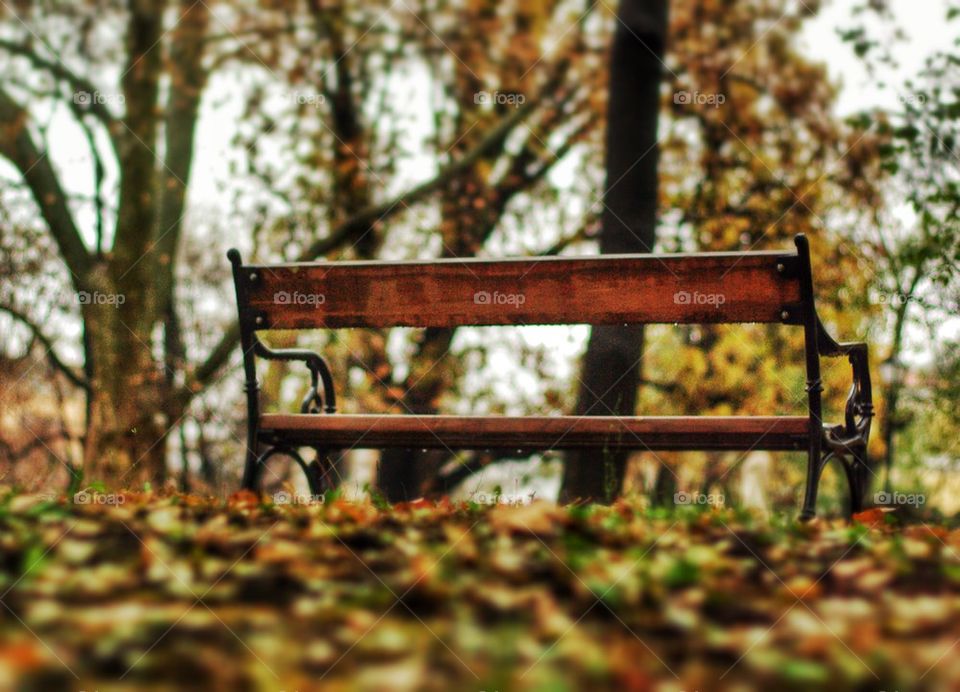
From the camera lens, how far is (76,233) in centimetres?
905

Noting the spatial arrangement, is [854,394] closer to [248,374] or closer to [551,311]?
[551,311]

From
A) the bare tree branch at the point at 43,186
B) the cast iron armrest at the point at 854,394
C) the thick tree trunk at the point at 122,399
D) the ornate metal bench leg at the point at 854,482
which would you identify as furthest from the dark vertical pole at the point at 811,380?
the bare tree branch at the point at 43,186

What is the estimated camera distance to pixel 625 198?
20.0 feet

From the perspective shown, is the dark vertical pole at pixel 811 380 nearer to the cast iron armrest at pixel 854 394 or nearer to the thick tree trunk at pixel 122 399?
the cast iron armrest at pixel 854 394

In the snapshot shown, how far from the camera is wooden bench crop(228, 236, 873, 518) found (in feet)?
12.4

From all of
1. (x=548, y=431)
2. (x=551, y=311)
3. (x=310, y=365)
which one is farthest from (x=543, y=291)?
(x=310, y=365)

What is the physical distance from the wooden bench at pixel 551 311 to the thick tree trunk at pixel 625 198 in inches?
69.3

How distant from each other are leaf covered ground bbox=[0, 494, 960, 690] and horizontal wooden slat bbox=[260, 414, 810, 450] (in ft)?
2.59

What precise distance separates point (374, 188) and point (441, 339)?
1851 mm

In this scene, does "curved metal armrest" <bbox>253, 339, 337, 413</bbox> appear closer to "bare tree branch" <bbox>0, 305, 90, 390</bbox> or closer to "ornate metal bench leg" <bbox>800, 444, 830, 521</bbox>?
"ornate metal bench leg" <bbox>800, 444, 830, 521</bbox>

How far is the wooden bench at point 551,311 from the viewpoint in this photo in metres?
3.79

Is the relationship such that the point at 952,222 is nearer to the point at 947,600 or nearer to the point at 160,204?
the point at 947,600

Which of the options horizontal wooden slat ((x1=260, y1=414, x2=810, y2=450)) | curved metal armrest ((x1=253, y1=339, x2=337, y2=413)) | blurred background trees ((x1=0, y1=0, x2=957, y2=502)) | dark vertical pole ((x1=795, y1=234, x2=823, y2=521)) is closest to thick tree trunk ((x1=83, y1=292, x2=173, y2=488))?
blurred background trees ((x1=0, y1=0, x2=957, y2=502))

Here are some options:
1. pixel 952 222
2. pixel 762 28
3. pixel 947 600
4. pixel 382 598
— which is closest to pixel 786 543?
pixel 947 600
